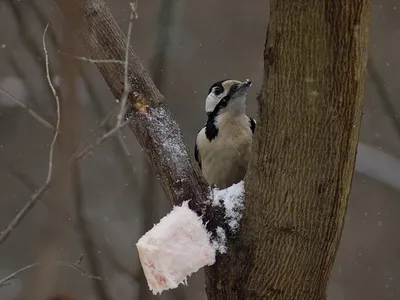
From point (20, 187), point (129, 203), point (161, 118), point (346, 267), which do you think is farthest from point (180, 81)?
point (161, 118)

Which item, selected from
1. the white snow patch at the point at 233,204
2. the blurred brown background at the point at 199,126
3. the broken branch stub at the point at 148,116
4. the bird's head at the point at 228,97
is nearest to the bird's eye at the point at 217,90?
the bird's head at the point at 228,97

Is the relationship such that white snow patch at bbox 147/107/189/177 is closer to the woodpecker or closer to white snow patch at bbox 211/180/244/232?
white snow patch at bbox 211/180/244/232

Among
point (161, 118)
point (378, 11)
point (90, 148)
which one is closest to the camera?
point (90, 148)

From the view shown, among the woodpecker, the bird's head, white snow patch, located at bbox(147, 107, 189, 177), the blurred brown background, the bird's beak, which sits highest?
white snow patch, located at bbox(147, 107, 189, 177)

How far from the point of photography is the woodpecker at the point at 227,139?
2.34m

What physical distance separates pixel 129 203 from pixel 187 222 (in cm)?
426

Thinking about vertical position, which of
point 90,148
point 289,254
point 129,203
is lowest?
point 129,203

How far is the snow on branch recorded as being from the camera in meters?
1.62

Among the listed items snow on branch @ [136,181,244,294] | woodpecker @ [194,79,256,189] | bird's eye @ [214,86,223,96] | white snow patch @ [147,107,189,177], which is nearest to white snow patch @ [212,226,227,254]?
snow on branch @ [136,181,244,294]

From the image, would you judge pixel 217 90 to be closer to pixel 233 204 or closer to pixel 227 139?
pixel 227 139

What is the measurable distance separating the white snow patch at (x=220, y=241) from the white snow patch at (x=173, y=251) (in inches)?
0.5

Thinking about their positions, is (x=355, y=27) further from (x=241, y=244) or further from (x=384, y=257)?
(x=384, y=257)

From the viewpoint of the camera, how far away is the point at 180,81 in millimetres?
5309

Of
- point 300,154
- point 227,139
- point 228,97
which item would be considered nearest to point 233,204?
point 300,154
